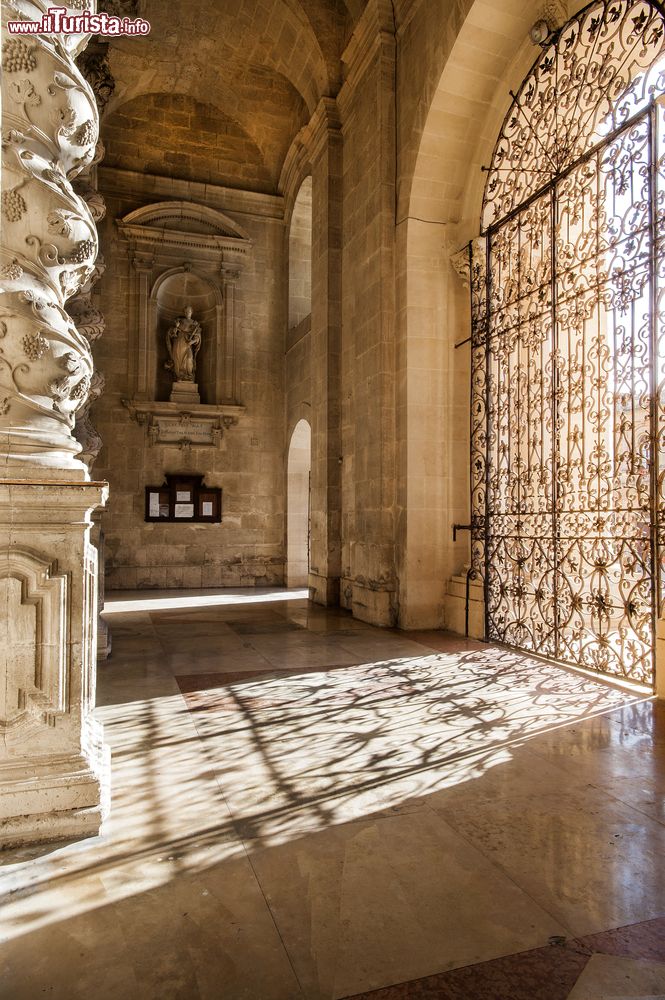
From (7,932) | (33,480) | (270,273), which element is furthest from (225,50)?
(7,932)

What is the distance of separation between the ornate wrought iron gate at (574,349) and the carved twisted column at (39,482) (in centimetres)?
383

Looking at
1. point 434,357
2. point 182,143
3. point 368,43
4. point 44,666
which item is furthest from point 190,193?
point 44,666

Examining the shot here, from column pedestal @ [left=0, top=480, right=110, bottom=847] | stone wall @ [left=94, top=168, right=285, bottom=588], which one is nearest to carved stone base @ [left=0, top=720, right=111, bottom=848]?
column pedestal @ [left=0, top=480, right=110, bottom=847]

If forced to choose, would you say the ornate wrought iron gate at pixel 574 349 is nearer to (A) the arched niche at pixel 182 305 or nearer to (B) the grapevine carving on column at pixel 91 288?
(B) the grapevine carving on column at pixel 91 288

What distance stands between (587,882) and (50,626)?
2079 millimetres

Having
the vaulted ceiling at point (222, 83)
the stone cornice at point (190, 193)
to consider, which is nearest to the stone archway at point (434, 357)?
the vaulted ceiling at point (222, 83)

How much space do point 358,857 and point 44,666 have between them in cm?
134

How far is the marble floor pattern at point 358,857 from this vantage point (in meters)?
1.77

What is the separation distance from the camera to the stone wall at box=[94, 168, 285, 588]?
1212 cm

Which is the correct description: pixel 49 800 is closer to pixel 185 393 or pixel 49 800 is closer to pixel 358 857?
pixel 358 857

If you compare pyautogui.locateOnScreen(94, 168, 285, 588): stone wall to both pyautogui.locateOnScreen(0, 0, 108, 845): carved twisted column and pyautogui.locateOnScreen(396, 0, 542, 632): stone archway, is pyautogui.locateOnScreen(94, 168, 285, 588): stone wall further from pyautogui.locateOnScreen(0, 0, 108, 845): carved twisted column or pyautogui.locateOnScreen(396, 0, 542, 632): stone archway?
pyautogui.locateOnScreen(0, 0, 108, 845): carved twisted column

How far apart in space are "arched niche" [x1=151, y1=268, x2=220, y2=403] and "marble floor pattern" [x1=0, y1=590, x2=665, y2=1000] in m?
9.20

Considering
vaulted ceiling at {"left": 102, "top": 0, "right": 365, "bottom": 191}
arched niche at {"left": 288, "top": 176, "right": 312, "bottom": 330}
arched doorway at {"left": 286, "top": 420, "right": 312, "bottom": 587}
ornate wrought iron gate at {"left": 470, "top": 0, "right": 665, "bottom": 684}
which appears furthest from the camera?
arched niche at {"left": 288, "top": 176, "right": 312, "bottom": 330}

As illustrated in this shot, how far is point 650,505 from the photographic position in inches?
188
